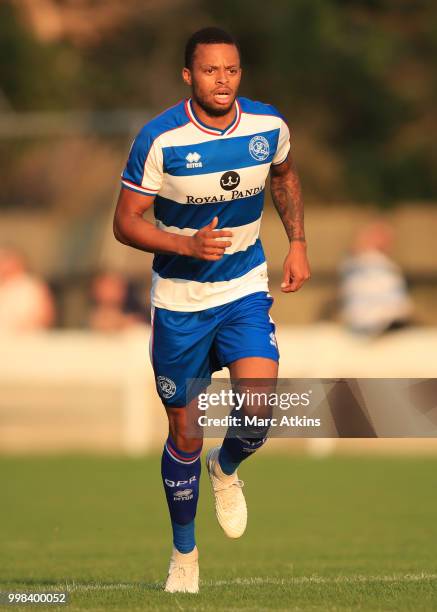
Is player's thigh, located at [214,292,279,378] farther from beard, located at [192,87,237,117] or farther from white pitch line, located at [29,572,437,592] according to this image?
white pitch line, located at [29,572,437,592]

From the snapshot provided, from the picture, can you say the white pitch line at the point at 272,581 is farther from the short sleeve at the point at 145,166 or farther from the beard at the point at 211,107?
the beard at the point at 211,107

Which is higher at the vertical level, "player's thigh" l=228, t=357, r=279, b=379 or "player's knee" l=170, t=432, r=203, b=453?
"player's thigh" l=228, t=357, r=279, b=379

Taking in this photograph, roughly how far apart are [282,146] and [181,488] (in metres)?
1.78

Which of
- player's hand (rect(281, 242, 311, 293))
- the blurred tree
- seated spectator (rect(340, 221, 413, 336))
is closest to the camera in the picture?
player's hand (rect(281, 242, 311, 293))

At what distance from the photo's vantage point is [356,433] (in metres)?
7.08

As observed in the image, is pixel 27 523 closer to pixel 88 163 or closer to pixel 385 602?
pixel 385 602

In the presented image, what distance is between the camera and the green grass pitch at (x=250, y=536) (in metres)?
7.51

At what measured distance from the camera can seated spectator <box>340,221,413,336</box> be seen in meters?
17.1

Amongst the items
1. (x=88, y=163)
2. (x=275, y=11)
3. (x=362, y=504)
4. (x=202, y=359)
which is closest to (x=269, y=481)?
(x=362, y=504)

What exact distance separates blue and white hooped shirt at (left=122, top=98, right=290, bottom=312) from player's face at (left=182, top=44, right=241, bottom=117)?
0.37 ft

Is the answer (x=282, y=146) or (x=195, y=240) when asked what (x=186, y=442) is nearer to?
(x=195, y=240)

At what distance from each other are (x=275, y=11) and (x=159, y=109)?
113 inches

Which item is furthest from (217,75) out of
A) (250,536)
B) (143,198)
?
(250,536)
